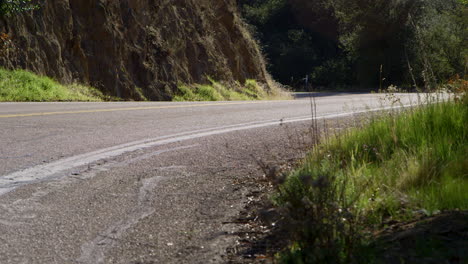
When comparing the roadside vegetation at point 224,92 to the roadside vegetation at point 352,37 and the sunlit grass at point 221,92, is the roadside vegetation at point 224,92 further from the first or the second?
the roadside vegetation at point 352,37

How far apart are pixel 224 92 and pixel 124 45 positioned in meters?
4.24

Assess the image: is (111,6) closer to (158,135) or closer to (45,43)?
(45,43)

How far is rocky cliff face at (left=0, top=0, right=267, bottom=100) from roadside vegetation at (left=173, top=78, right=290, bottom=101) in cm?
35

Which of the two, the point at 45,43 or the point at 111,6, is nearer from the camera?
the point at 45,43

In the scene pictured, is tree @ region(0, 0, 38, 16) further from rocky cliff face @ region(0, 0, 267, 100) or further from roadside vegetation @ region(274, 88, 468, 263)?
roadside vegetation @ region(274, 88, 468, 263)

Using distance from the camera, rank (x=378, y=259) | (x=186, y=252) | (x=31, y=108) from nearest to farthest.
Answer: (x=378, y=259) → (x=186, y=252) → (x=31, y=108)

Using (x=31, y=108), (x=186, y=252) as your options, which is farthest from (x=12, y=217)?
(x=31, y=108)

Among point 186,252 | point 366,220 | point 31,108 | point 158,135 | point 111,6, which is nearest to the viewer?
point 186,252

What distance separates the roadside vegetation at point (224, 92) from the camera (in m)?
21.8

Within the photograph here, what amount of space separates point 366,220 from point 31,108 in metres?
8.26

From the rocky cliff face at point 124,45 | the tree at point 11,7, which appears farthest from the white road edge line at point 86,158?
the tree at point 11,7

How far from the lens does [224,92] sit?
23578 mm

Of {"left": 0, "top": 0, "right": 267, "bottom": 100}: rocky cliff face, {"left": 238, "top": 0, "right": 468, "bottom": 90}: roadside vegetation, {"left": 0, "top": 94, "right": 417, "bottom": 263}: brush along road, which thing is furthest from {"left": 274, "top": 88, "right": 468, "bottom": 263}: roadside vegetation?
{"left": 238, "top": 0, "right": 468, "bottom": 90}: roadside vegetation

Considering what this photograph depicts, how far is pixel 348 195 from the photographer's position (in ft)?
14.6
